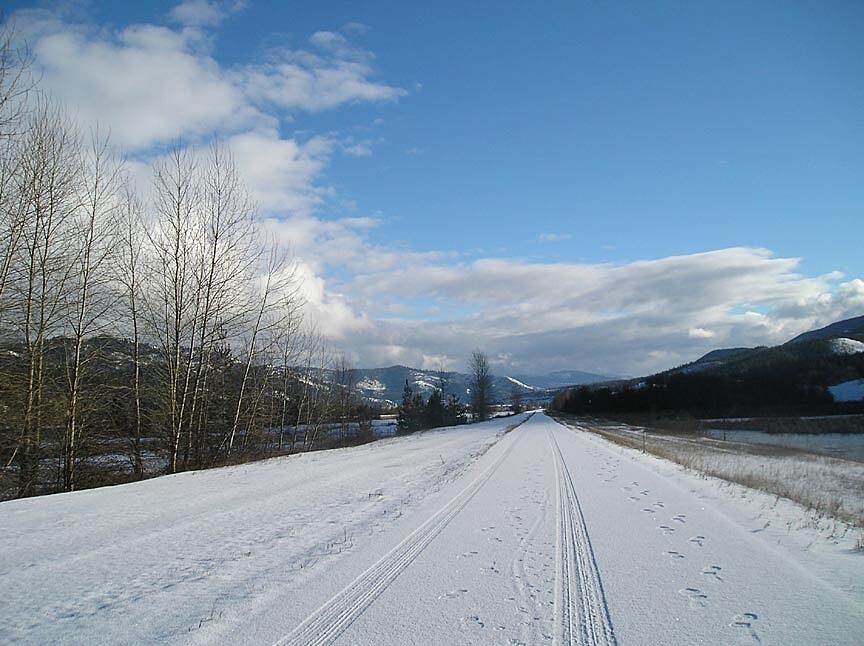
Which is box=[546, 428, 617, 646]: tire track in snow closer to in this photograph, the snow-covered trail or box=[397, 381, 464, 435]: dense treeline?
the snow-covered trail

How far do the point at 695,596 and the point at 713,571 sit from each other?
106cm

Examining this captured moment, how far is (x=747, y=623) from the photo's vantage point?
4.77m

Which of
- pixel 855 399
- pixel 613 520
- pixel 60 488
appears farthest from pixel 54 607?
pixel 855 399

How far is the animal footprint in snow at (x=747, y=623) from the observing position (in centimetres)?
453

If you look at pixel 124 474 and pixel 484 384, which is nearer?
pixel 124 474

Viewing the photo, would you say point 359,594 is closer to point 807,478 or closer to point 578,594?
point 578,594

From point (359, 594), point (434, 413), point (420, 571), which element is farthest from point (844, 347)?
point (359, 594)

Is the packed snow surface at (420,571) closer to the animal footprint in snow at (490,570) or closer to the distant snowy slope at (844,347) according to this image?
the animal footprint in snow at (490,570)

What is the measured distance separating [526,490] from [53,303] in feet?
48.6

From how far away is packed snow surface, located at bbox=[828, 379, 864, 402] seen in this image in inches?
2810

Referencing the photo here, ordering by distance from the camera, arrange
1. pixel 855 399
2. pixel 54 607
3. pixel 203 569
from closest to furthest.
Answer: pixel 54 607
pixel 203 569
pixel 855 399

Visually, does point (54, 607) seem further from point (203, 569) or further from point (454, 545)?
point (454, 545)

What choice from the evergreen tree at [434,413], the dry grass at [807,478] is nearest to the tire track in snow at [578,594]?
the dry grass at [807,478]

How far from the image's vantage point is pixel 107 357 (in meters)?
18.2
